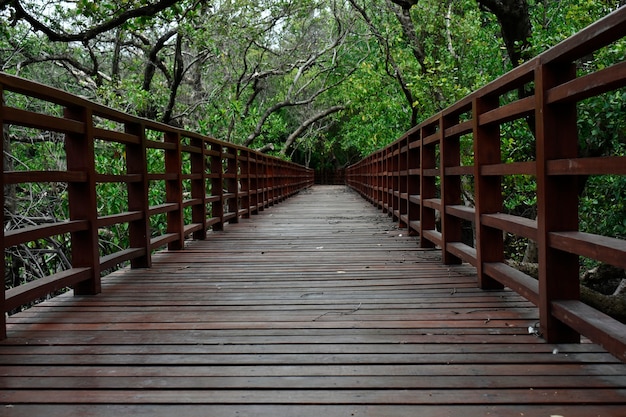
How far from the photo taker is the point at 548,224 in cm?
230

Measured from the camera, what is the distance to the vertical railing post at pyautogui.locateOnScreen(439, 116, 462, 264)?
4152 mm

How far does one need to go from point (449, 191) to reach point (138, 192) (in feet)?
7.88

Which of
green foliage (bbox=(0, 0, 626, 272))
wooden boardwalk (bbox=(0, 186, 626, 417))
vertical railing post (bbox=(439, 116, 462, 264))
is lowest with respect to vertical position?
wooden boardwalk (bbox=(0, 186, 626, 417))

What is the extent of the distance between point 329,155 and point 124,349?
4127 cm

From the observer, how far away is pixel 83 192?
328 centimetres

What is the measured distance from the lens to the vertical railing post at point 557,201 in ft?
7.47

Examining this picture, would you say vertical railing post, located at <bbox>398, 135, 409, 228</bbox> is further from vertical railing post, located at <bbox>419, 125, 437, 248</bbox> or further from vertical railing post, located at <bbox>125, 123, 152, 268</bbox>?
vertical railing post, located at <bbox>125, 123, 152, 268</bbox>

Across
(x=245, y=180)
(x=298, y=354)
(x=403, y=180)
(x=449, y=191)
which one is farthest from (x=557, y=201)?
(x=245, y=180)

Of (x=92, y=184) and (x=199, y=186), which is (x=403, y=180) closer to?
(x=199, y=186)

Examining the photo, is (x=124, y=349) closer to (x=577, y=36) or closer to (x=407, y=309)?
(x=407, y=309)

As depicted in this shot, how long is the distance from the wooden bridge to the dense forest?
8.74 ft

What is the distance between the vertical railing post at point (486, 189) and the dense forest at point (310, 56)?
292 cm

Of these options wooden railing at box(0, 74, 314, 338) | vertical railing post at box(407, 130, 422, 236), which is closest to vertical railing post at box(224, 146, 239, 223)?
wooden railing at box(0, 74, 314, 338)

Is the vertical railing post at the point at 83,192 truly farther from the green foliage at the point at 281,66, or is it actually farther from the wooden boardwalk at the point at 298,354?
the green foliage at the point at 281,66
